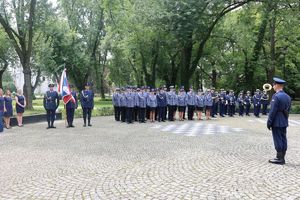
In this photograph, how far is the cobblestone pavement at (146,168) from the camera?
22.1 ft

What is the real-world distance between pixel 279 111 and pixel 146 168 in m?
3.31

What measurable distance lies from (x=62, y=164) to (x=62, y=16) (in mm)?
43342

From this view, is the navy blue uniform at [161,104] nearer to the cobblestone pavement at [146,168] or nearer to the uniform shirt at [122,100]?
the uniform shirt at [122,100]

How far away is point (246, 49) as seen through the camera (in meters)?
37.8

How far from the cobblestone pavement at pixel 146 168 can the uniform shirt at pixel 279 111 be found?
0.91 meters

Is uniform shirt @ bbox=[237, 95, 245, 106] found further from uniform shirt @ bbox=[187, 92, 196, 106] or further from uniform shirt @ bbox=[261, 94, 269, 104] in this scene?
uniform shirt @ bbox=[187, 92, 196, 106]

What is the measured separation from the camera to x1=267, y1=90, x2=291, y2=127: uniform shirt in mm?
9367

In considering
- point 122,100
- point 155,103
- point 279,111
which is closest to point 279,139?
point 279,111

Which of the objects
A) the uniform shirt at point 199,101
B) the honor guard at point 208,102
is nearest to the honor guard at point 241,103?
the honor guard at point 208,102

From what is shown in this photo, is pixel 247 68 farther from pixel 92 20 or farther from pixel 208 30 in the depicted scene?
pixel 92 20

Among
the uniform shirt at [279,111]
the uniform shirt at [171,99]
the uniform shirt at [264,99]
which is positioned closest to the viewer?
the uniform shirt at [279,111]

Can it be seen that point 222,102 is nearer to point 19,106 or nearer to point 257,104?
point 257,104

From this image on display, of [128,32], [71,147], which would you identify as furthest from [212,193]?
[128,32]

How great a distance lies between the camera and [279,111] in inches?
372
